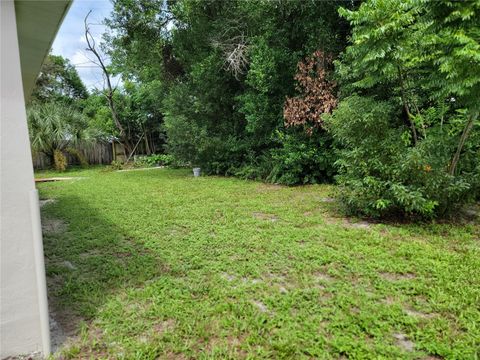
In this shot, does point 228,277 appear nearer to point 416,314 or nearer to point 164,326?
point 164,326

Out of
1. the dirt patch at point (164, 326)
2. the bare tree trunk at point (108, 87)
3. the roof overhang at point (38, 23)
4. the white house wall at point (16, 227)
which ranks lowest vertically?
the dirt patch at point (164, 326)

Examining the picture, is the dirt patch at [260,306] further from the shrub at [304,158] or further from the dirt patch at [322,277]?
the shrub at [304,158]

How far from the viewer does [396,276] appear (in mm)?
2543

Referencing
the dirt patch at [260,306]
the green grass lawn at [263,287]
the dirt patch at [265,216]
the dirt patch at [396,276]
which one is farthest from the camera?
the dirt patch at [265,216]

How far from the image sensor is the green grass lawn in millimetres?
1759

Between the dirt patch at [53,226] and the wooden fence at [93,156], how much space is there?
10170 mm

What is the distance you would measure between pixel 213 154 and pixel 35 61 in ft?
20.2

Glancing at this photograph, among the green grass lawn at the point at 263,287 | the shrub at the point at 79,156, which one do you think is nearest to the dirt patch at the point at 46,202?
the green grass lawn at the point at 263,287

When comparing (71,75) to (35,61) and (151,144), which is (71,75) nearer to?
(151,144)

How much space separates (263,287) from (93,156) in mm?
14699

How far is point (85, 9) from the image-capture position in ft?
38.4

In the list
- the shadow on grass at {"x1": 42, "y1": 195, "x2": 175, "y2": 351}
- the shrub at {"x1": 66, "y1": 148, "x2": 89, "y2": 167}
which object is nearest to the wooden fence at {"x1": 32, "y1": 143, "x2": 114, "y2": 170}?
the shrub at {"x1": 66, "y1": 148, "x2": 89, "y2": 167}

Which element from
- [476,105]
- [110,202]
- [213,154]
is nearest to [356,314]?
[476,105]

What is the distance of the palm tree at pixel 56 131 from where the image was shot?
11.4 m
